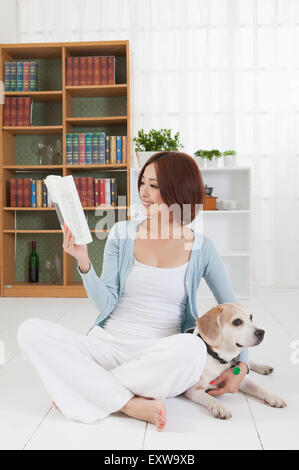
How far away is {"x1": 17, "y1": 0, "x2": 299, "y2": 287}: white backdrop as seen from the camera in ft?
15.2

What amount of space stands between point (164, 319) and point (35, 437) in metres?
0.61

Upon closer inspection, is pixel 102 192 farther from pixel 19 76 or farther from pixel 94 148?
pixel 19 76

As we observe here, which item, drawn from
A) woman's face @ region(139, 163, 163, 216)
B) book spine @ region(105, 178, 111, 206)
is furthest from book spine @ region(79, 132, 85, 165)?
woman's face @ region(139, 163, 163, 216)

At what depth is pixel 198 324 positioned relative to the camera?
5.74 ft

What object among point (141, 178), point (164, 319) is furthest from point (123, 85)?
point (164, 319)

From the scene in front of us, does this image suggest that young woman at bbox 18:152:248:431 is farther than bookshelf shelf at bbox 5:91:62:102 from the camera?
No

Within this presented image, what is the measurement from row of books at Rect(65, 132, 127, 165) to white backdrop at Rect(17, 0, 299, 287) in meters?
0.56

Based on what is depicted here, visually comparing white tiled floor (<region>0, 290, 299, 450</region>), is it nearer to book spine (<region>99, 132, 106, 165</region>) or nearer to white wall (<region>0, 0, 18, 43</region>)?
book spine (<region>99, 132, 106, 165</region>)

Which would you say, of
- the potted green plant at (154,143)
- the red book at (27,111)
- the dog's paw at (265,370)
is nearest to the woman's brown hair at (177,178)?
the dog's paw at (265,370)

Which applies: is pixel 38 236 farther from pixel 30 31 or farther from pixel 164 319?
pixel 164 319

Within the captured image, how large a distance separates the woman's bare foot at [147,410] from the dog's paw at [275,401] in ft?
1.47

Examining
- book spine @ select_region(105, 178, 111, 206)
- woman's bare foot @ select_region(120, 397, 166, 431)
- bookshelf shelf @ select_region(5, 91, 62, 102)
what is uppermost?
bookshelf shelf @ select_region(5, 91, 62, 102)

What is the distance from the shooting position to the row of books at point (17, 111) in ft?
14.2
